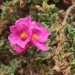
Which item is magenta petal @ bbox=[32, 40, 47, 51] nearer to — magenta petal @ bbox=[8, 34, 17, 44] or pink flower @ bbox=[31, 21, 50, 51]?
pink flower @ bbox=[31, 21, 50, 51]

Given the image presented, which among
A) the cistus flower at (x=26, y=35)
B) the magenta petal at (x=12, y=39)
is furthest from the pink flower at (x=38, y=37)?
the magenta petal at (x=12, y=39)

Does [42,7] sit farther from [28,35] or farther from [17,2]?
[28,35]

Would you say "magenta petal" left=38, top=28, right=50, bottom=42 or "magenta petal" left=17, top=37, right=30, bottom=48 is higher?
"magenta petal" left=38, top=28, right=50, bottom=42

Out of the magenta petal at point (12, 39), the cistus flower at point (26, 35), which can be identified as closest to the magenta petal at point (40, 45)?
the cistus flower at point (26, 35)

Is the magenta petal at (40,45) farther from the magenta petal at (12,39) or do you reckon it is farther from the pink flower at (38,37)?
the magenta petal at (12,39)

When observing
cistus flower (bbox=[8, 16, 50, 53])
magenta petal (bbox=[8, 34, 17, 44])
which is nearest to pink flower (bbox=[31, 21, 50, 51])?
cistus flower (bbox=[8, 16, 50, 53])

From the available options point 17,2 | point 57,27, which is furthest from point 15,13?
point 57,27

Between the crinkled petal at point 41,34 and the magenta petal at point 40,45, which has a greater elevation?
the crinkled petal at point 41,34

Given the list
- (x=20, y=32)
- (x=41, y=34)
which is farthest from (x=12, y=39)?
(x=41, y=34)
